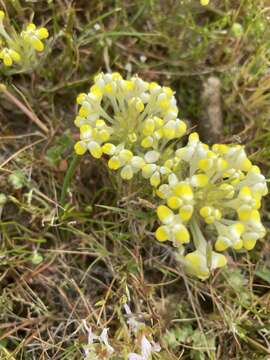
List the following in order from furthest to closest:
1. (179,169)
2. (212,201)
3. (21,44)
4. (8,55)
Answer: (21,44)
(8,55)
(179,169)
(212,201)

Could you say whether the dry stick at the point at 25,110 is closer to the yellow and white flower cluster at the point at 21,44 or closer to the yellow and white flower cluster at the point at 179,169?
the yellow and white flower cluster at the point at 21,44

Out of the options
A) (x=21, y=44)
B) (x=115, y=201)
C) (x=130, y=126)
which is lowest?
(x=115, y=201)

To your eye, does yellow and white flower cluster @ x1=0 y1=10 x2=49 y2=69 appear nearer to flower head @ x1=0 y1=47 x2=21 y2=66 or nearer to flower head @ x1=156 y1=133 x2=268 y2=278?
flower head @ x1=0 y1=47 x2=21 y2=66

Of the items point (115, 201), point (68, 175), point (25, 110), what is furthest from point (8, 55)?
point (115, 201)

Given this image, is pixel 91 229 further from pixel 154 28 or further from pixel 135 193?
pixel 154 28

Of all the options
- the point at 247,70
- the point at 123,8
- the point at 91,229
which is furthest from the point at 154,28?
the point at 91,229

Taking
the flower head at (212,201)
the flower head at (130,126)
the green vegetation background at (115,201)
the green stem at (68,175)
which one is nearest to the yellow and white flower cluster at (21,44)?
the green vegetation background at (115,201)

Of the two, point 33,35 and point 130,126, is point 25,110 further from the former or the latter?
point 130,126
